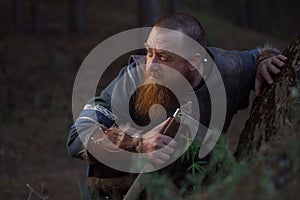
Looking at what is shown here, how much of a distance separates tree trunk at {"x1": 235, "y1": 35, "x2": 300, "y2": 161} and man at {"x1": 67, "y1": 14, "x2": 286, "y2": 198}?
0.10m

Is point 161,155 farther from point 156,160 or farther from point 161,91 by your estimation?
→ point 161,91

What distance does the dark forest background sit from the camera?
939cm

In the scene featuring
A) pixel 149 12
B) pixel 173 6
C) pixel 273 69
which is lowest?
pixel 173 6

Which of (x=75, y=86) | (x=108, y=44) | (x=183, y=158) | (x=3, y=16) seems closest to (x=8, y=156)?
(x=75, y=86)

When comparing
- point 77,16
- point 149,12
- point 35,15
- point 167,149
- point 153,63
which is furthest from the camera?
point 77,16

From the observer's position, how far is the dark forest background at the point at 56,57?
9.39m

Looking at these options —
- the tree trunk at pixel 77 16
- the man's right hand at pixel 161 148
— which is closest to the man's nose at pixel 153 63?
the man's right hand at pixel 161 148

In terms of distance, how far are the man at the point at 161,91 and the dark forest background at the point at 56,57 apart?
0.46 meters

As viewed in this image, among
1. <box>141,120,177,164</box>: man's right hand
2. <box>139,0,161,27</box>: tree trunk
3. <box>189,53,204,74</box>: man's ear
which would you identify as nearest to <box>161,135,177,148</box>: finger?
<box>141,120,177,164</box>: man's right hand

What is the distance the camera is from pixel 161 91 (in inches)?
163

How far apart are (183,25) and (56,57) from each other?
579 inches

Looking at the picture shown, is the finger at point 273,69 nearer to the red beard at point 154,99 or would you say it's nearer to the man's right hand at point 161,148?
the red beard at point 154,99

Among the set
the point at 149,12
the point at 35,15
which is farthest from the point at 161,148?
the point at 35,15

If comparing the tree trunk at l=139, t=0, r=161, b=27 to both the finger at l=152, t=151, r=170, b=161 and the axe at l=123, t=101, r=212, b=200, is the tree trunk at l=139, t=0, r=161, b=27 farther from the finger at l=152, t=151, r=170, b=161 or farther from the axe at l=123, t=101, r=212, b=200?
the finger at l=152, t=151, r=170, b=161
